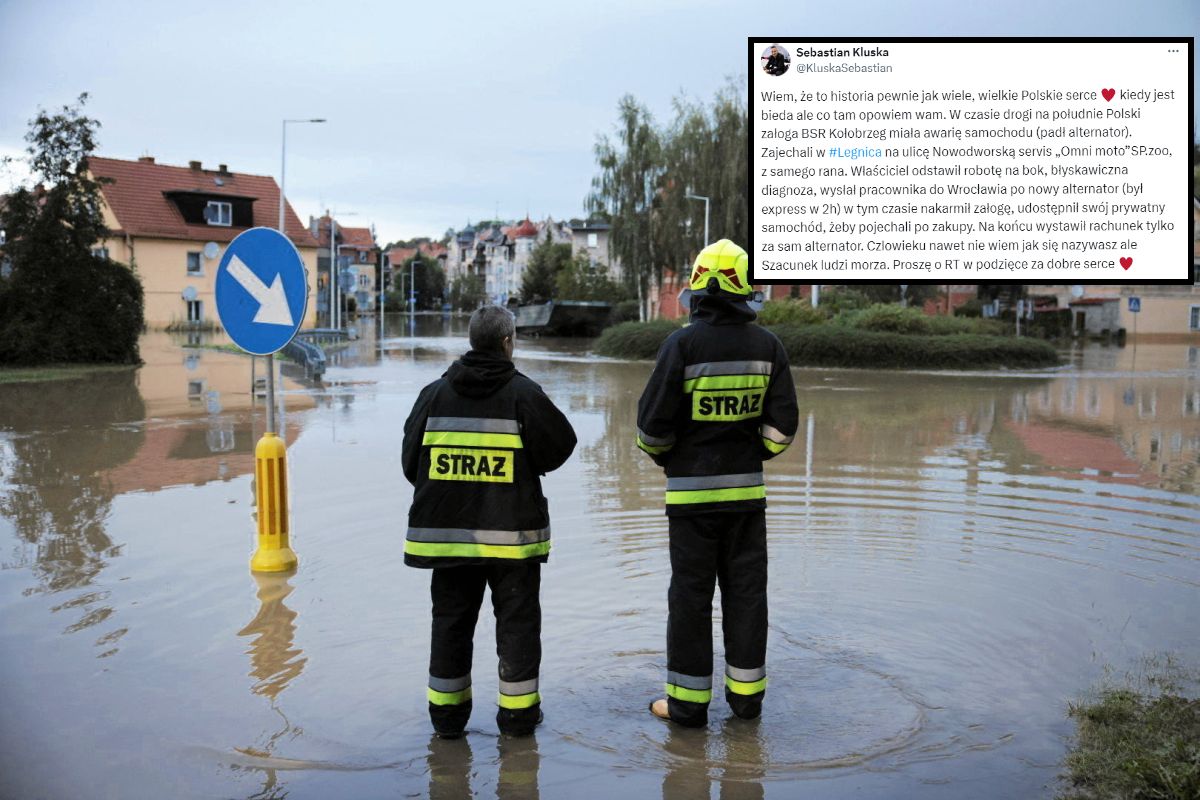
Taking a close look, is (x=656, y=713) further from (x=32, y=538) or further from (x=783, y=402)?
(x=32, y=538)

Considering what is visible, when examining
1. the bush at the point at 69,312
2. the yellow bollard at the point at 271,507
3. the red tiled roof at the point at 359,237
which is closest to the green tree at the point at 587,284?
the bush at the point at 69,312

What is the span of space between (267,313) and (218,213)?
58.8 meters

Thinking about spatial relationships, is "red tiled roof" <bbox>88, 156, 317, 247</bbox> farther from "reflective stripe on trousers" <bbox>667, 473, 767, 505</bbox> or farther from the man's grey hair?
"reflective stripe on trousers" <bbox>667, 473, 767, 505</bbox>

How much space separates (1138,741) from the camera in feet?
14.4

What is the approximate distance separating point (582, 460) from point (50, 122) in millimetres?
20121

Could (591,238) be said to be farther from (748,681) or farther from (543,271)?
(748,681)

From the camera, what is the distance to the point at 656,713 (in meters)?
4.97

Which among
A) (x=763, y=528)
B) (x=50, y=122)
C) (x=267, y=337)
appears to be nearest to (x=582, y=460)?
(x=267, y=337)

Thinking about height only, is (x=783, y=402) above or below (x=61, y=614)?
above

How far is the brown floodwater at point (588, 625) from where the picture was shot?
4434 millimetres

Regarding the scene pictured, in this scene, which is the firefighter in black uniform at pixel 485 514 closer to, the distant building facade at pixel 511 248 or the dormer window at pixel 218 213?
the dormer window at pixel 218 213

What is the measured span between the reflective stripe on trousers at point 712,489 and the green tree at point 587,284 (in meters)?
62.3

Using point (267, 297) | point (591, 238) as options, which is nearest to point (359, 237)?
point (591, 238)
